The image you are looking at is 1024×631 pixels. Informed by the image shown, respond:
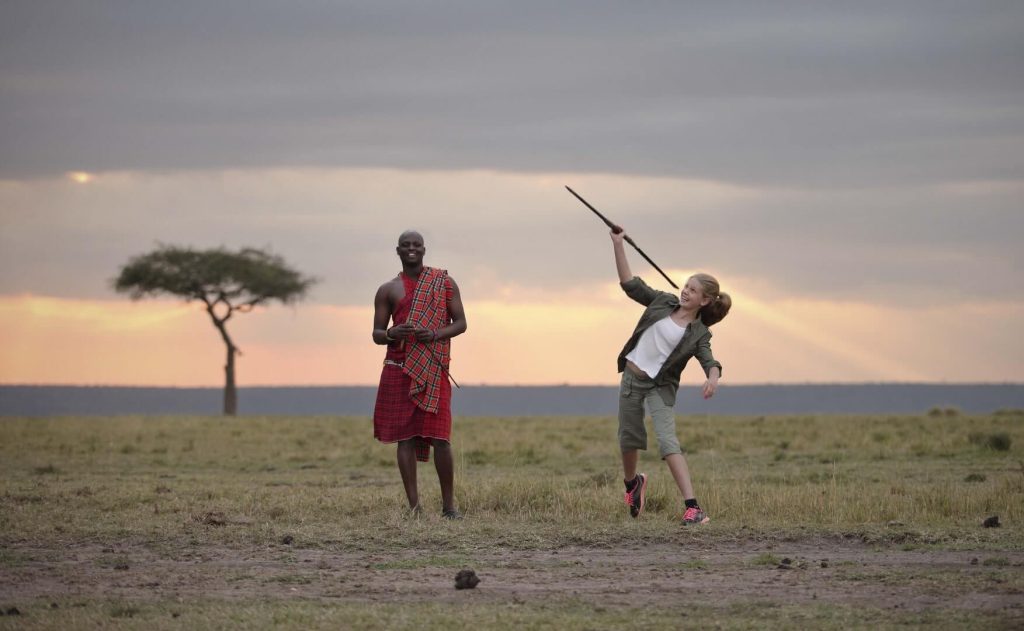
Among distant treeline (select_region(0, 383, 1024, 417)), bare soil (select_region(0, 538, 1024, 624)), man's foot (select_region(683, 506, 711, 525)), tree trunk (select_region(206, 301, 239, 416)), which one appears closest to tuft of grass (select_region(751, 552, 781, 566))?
bare soil (select_region(0, 538, 1024, 624))

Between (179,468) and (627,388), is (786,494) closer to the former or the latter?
(627,388)

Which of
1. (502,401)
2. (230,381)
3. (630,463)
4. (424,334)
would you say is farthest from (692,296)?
(502,401)

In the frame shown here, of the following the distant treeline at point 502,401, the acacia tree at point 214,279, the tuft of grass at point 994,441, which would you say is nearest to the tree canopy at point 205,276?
the acacia tree at point 214,279

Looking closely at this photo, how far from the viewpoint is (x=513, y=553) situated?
9.56 metres

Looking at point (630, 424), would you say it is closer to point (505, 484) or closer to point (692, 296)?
point (692, 296)

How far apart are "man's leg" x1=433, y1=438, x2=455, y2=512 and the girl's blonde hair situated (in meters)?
2.29

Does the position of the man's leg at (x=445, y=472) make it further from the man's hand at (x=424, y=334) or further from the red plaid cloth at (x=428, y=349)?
the man's hand at (x=424, y=334)

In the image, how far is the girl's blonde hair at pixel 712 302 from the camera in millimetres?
11102

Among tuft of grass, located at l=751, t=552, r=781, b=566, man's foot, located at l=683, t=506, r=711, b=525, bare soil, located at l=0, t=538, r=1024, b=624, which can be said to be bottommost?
bare soil, located at l=0, t=538, r=1024, b=624

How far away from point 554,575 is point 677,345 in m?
2.95

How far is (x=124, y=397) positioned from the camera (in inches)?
6319

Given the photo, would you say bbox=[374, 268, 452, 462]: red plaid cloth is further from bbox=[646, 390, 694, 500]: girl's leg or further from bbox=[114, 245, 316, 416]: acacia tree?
bbox=[114, 245, 316, 416]: acacia tree

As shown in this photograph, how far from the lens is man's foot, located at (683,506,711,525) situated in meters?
10.8

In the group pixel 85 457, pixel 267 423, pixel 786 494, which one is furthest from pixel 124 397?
pixel 786 494
